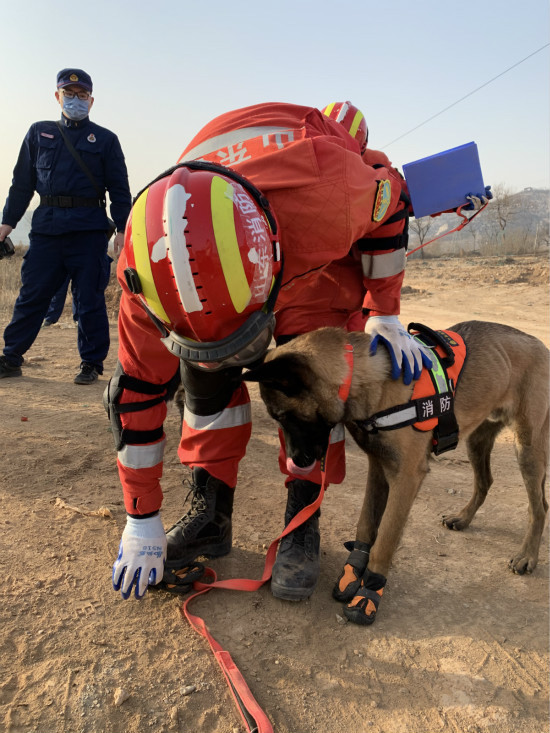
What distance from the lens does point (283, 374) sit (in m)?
2.22

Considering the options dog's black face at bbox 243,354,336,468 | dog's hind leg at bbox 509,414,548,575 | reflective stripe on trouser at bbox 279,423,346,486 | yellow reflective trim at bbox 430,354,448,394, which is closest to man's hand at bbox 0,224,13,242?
reflective stripe on trouser at bbox 279,423,346,486

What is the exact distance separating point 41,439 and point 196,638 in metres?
2.24

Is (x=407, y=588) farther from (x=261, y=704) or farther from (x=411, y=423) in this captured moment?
(x=261, y=704)

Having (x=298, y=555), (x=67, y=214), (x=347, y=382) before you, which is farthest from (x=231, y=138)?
(x=67, y=214)

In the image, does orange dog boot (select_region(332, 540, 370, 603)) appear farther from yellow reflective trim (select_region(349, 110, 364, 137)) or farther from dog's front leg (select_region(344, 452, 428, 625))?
yellow reflective trim (select_region(349, 110, 364, 137))

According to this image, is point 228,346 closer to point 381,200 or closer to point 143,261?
point 143,261

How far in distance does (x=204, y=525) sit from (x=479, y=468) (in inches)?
67.2

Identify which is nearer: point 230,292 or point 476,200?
point 230,292

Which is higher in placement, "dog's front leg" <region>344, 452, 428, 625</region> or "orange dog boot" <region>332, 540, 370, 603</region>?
"dog's front leg" <region>344, 452, 428, 625</region>

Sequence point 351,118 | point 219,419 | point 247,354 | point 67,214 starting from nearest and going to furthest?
point 247,354, point 219,419, point 351,118, point 67,214

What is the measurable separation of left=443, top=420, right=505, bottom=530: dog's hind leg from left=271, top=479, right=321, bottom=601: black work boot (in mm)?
980

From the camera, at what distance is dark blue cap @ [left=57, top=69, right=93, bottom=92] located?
5246 millimetres

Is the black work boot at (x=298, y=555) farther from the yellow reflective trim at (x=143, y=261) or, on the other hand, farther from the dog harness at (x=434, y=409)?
the yellow reflective trim at (x=143, y=261)

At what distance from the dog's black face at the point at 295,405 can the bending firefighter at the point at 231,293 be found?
0.40 feet
